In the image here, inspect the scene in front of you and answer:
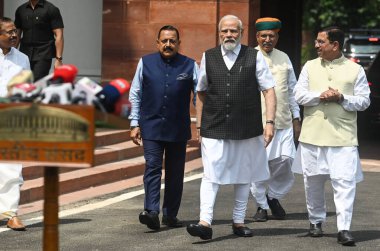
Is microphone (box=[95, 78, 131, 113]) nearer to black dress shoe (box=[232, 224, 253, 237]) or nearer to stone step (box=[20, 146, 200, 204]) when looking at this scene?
black dress shoe (box=[232, 224, 253, 237])

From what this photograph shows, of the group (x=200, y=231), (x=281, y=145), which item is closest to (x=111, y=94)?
(x=200, y=231)

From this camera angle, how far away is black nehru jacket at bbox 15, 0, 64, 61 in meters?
13.3

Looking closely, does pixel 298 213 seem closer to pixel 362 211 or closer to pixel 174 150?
pixel 362 211

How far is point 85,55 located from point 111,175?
13.9 feet

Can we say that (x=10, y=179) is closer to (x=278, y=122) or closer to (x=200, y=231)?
(x=200, y=231)

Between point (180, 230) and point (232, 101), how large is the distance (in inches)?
47.7

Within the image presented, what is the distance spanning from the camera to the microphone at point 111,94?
529cm

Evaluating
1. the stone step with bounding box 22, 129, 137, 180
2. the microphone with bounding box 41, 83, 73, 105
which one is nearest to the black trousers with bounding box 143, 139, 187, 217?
the stone step with bounding box 22, 129, 137, 180

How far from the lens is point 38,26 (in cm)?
1330

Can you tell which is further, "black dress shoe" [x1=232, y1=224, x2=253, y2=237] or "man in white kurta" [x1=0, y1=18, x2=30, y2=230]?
"man in white kurta" [x1=0, y1=18, x2=30, y2=230]

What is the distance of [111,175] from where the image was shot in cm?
1319

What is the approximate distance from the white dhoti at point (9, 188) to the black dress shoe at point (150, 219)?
1.03 metres

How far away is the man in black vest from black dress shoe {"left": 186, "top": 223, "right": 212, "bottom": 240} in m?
0.13

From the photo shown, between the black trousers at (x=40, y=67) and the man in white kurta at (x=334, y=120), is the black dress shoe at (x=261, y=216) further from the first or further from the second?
the black trousers at (x=40, y=67)
